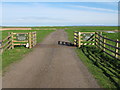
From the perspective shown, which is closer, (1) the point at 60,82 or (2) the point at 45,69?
(1) the point at 60,82

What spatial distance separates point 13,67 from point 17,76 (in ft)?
5.67

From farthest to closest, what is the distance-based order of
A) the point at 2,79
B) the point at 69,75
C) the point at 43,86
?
the point at 69,75, the point at 2,79, the point at 43,86

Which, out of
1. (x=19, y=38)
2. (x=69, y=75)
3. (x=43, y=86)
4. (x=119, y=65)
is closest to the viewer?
(x=43, y=86)

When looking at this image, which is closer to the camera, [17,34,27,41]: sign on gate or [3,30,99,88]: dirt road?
[3,30,99,88]: dirt road

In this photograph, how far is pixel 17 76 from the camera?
732 centimetres

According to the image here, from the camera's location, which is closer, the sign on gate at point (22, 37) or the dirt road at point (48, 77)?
the dirt road at point (48, 77)

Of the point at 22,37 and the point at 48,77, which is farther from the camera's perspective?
the point at 22,37

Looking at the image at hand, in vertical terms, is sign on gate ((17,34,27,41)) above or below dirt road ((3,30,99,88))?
above

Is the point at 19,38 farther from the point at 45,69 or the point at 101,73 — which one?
the point at 101,73

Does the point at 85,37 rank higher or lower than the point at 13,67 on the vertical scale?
higher

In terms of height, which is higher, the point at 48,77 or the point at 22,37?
the point at 22,37

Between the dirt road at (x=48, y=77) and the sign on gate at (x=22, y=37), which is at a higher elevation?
the sign on gate at (x=22, y=37)

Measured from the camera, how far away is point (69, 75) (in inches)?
294

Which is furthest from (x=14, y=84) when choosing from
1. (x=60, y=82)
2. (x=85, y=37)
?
(x=85, y=37)
